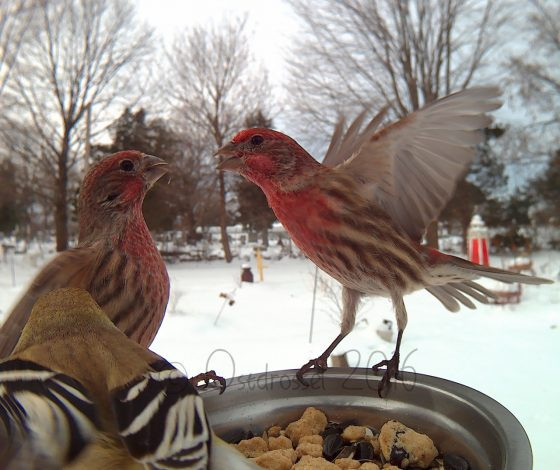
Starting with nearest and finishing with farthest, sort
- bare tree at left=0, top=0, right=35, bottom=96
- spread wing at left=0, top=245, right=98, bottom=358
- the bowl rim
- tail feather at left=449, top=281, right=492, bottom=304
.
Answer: the bowl rim → spread wing at left=0, top=245, right=98, bottom=358 → tail feather at left=449, top=281, right=492, bottom=304 → bare tree at left=0, top=0, right=35, bottom=96

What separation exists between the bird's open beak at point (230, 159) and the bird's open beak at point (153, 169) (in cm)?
17

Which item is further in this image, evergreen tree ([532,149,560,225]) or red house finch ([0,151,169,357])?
evergreen tree ([532,149,560,225])

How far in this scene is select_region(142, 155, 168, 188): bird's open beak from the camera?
1311mm

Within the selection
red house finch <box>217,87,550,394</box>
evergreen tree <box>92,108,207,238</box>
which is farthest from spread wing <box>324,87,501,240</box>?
evergreen tree <box>92,108,207,238</box>

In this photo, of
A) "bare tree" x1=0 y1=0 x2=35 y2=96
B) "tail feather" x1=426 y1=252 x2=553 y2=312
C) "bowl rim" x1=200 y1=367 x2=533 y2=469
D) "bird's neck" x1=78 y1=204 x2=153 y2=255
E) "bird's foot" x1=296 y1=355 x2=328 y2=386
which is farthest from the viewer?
"bare tree" x1=0 y1=0 x2=35 y2=96

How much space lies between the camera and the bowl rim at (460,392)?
76 cm

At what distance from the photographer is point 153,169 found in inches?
52.1

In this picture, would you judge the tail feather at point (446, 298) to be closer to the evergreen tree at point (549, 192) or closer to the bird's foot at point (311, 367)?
the bird's foot at point (311, 367)

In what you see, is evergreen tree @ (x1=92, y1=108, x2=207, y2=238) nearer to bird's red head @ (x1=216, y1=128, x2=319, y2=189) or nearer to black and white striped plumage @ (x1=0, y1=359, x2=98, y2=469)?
bird's red head @ (x1=216, y1=128, x2=319, y2=189)

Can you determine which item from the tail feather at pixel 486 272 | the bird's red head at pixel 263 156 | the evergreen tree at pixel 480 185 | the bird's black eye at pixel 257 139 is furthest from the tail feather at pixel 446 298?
the evergreen tree at pixel 480 185

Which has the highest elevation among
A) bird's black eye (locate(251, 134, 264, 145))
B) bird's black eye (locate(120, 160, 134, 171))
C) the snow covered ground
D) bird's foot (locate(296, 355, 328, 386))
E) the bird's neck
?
bird's black eye (locate(251, 134, 264, 145))

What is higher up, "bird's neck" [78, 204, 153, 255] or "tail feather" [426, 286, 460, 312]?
"bird's neck" [78, 204, 153, 255]

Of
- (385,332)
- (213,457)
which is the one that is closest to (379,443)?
(213,457)

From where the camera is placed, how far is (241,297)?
27.6ft
